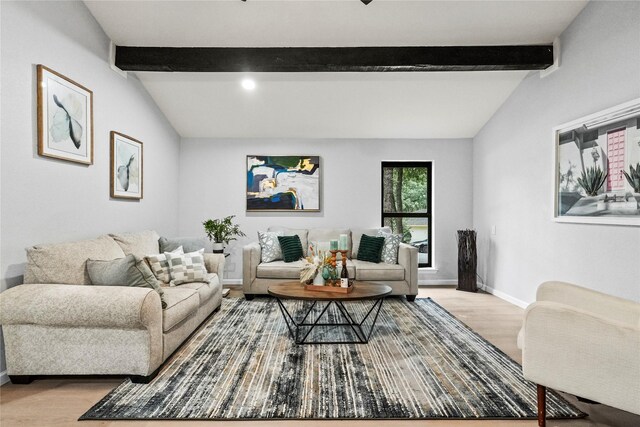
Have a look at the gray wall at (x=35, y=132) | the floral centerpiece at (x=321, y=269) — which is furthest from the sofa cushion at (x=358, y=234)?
the gray wall at (x=35, y=132)

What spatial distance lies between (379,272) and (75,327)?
11.0ft

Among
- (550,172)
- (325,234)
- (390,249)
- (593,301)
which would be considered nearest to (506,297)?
(390,249)

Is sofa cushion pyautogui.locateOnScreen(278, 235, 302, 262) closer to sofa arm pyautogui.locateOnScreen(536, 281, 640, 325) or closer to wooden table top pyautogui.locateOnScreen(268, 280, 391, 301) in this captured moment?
wooden table top pyautogui.locateOnScreen(268, 280, 391, 301)

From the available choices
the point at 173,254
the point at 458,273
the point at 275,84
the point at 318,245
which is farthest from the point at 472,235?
the point at 173,254

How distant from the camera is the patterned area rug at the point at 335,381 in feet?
6.99

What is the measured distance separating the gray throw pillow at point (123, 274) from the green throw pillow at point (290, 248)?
2472 mm

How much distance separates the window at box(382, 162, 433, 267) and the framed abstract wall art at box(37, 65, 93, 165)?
4.18 meters

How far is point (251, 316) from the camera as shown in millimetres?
4078

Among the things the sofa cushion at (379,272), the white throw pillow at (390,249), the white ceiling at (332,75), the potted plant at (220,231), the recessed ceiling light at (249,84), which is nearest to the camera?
the white ceiling at (332,75)

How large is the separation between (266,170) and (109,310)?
12.5 ft

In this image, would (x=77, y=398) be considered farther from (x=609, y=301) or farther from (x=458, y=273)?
(x=458, y=273)

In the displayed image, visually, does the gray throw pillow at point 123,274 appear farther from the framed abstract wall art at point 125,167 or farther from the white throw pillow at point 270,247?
the white throw pillow at point 270,247

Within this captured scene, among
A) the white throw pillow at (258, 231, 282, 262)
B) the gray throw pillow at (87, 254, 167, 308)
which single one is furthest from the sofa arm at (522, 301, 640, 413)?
the white throw pillow at (258, 231, 282, 262)

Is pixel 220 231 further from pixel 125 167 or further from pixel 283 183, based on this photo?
pixel 125 167
